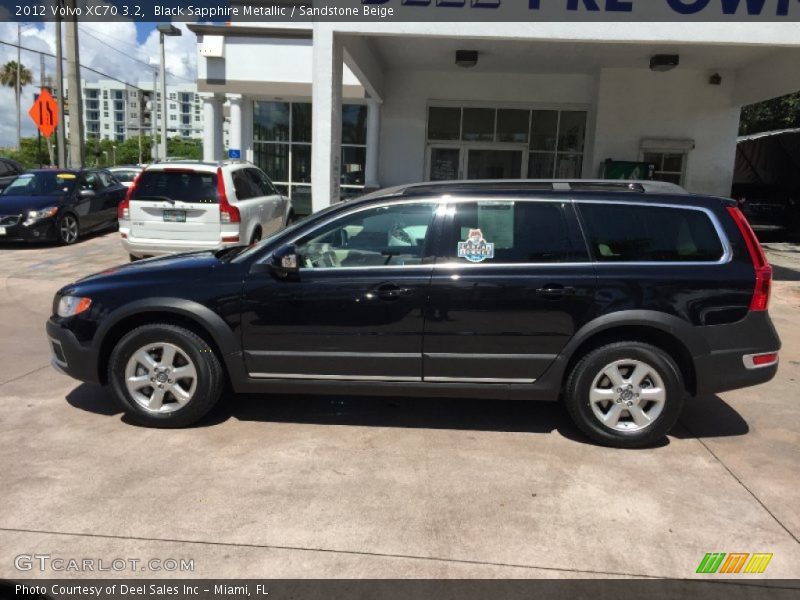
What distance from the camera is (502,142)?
14.9 meters

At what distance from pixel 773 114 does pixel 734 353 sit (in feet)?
91.1

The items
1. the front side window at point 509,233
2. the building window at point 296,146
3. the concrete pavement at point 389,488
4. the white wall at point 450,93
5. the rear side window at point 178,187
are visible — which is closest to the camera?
the concrete pavement at point 389,488

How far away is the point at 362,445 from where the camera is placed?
428 centimetres

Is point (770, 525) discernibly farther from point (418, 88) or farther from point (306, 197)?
point (306, 197)

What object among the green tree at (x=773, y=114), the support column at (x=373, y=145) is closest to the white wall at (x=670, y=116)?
the support column at (x=373, y=145)

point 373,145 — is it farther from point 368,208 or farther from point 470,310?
point 470,310

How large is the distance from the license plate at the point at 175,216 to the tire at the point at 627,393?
21.8 feet

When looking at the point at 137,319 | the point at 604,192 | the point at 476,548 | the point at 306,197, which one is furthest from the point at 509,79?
the point at 476,548

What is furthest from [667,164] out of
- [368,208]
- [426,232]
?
[368,208]

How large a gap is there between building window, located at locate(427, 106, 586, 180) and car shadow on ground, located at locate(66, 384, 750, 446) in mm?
10566

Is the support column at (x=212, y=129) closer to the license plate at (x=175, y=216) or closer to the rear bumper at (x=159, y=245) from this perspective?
the rear bumper at (x=159, y=245)

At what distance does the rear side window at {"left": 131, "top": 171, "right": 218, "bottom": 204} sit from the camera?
910 cm

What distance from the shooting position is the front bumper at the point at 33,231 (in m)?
12.4

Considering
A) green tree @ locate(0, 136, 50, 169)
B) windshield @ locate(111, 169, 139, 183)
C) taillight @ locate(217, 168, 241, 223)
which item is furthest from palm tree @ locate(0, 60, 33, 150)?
taillight @ locate(217, 168, 241, 223)
